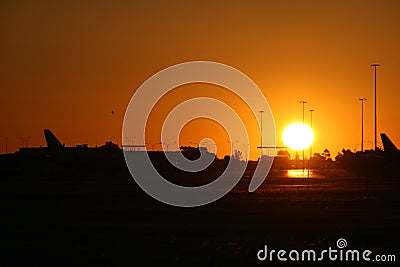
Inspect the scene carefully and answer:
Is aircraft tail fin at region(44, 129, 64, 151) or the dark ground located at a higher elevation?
aircraft tail fin at region(44, 129, 64, 151)

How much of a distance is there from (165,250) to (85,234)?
250 inches

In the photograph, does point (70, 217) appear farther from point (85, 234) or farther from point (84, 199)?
point (84, 199)

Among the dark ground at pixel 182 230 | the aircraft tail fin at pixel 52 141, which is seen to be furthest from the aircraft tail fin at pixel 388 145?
the dark ground at pixel 182 230

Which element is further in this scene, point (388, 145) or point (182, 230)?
point (388, 145)

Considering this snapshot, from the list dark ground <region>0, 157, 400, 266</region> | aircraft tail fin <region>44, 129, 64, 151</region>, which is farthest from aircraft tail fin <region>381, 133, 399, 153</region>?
dark ground <region>0, 157, 400, 266</region>

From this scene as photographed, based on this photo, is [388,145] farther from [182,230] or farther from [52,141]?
[182,230]

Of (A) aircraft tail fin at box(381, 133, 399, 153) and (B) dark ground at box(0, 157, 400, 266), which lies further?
(A) aircraft tail fin at box(381, 133, 399, 153)

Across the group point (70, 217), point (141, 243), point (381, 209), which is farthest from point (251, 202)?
point (141, 243)

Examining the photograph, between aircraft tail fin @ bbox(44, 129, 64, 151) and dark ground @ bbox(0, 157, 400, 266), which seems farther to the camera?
aircraft tail fin @ bbox(44, 129, 64, 151)

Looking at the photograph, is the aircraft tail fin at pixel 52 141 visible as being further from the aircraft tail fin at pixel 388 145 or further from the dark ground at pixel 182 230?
the dark ground at pixel 182 230

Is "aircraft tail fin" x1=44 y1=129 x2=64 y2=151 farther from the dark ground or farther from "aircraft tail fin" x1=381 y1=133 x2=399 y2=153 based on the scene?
the dark ground

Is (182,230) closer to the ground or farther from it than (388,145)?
closer to the ground

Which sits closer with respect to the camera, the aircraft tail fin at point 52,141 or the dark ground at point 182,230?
the dark ground at point 182,230

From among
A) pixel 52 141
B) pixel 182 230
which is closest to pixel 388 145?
pixel 52 141
